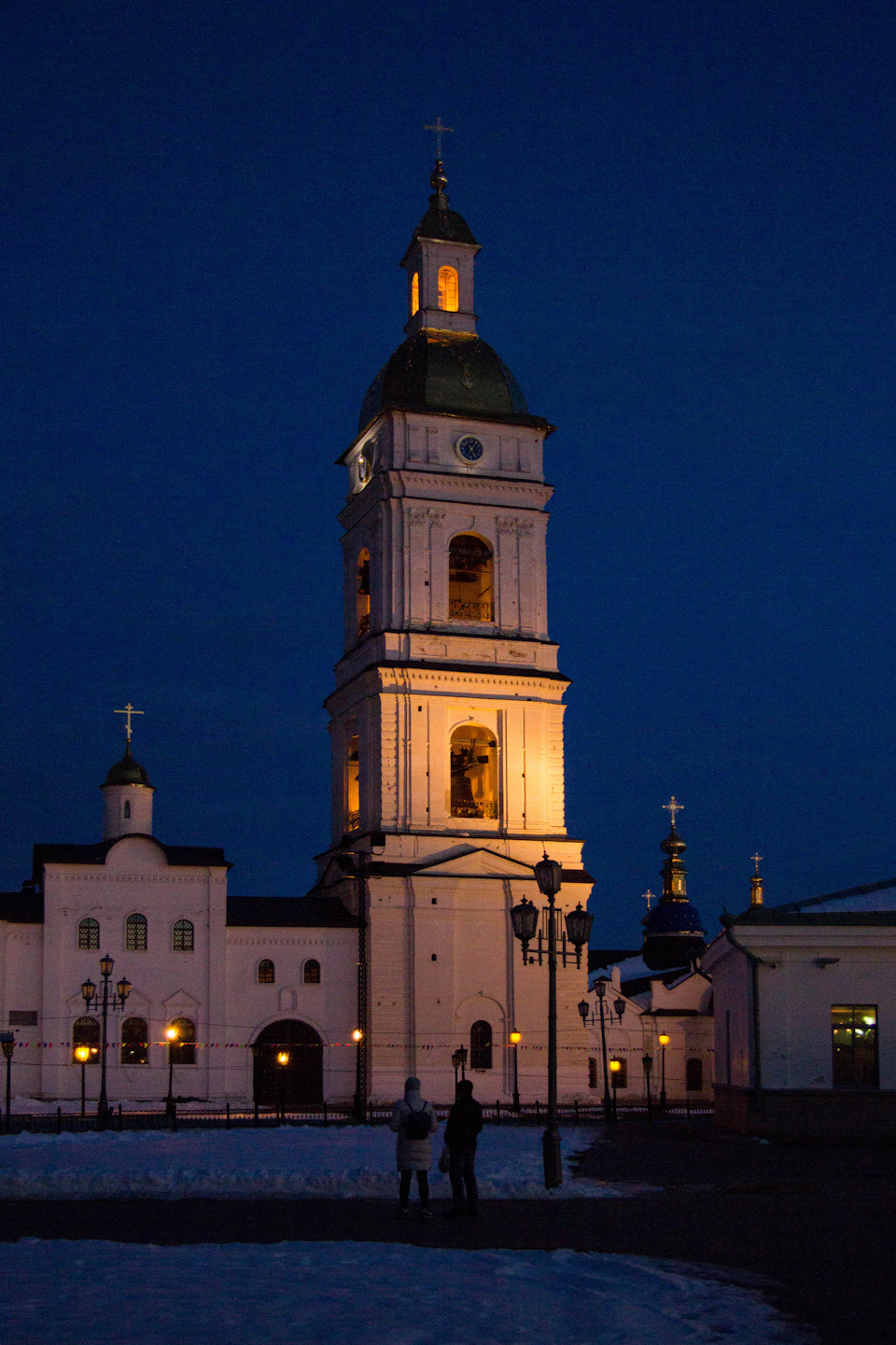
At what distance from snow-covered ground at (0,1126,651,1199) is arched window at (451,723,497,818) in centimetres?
2409

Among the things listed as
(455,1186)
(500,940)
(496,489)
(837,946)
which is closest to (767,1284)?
(455,1186)

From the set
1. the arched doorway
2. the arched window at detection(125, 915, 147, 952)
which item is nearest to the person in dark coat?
the arched doorway

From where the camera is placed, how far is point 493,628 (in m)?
56.2

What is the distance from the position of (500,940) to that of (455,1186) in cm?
3618

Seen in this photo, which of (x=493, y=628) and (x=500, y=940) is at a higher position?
(x=493, y=628)

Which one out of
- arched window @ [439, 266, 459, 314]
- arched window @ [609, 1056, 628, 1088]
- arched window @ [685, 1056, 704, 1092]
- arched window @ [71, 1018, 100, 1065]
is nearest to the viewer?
arched window @ [71, 1018, 100, 1065]

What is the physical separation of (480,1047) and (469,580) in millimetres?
16157

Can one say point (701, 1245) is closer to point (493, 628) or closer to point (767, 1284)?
point (767, 1284)

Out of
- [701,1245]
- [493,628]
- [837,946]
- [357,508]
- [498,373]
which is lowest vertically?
[701,1245]

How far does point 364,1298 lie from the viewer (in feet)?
39.0

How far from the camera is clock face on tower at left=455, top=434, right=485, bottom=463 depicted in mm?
56688

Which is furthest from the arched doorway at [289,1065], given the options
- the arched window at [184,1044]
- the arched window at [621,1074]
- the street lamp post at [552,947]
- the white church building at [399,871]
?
the street lamp post at [552,947]

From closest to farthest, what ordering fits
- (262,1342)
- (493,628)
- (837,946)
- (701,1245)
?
(262,1342) < (701,1245) < (837,946) < (493,628)

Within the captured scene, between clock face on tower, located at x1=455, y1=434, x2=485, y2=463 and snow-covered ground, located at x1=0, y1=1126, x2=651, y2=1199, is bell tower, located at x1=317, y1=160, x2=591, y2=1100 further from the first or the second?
snow-covered ground, located at x1=0, y1=1126, x2=651, y2=1199
